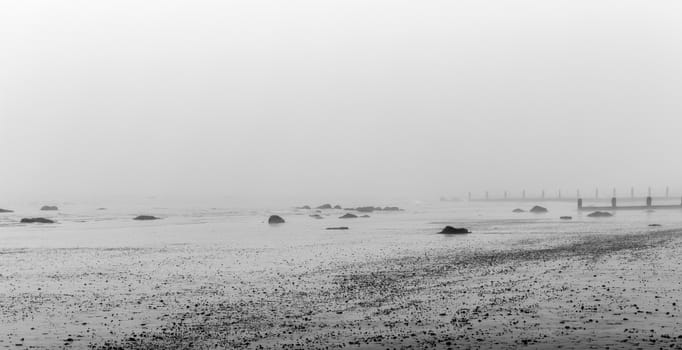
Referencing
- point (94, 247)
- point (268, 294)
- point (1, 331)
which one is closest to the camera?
point (1, 331)

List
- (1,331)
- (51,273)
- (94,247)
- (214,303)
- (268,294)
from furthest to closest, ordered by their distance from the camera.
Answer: (94,247), (51,273), (268,294), (214,303), (1,331)

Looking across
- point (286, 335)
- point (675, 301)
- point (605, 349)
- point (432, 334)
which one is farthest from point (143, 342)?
point (675, 301)

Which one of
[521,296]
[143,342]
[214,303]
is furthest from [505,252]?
[143,342]

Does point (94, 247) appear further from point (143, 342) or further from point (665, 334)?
point (665, 334)

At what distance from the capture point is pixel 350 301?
81.8ft

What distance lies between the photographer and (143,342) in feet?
59.2

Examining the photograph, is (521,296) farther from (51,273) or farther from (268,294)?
(51,273)

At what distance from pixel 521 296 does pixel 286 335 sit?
445 inches

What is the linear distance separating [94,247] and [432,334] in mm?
44552

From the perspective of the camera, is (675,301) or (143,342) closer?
(143,342)

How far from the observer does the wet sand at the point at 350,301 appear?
722 inches

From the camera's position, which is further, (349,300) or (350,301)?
(349,300)

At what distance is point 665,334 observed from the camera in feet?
59.1

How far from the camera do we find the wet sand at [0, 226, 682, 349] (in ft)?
60.1
